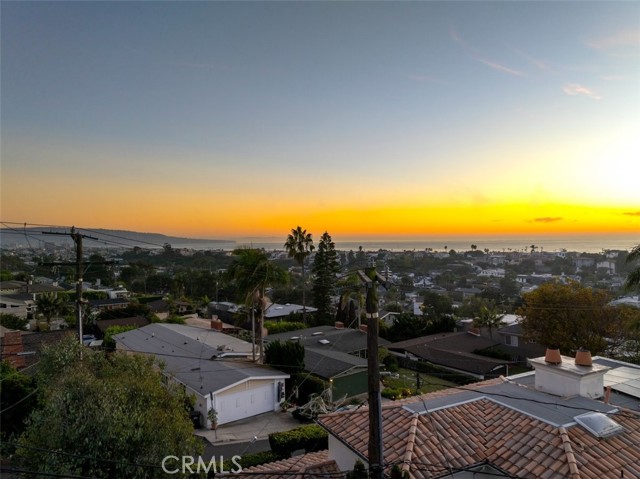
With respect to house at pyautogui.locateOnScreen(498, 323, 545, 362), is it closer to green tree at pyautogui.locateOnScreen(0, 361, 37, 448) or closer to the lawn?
the lawn

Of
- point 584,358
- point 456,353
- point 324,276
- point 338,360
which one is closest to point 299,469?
point 584,358

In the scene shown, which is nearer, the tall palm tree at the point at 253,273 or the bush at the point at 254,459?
the bush at the point at 254,459

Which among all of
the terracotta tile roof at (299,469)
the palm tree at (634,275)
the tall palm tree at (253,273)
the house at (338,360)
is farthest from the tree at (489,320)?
the terracotta tile roof at (299,469)

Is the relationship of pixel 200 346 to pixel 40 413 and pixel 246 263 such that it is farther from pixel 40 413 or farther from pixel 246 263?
pixel 40 413

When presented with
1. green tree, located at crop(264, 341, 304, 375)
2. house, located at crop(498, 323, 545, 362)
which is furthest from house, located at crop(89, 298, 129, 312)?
house, located at crop(498, 323, 545, 362)

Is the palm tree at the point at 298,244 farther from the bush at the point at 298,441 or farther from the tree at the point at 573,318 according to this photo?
the bush at the point at 298,441
